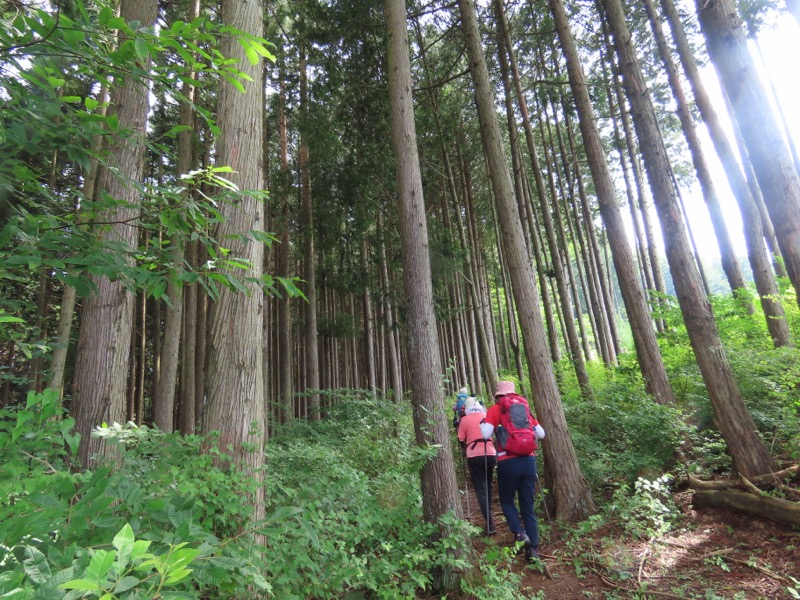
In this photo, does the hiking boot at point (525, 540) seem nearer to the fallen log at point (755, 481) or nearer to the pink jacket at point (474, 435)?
the pink jacket at point (474, 435)

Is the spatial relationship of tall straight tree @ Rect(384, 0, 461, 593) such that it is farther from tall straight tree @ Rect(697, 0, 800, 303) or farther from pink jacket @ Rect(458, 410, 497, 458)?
tall straight tree @ Rect(697, 0, 800, 303)

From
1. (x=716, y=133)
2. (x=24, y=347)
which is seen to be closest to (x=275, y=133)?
(x=716, y=133)

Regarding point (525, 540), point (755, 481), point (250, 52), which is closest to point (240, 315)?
point (250, 52)

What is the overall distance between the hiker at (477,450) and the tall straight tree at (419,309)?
161cm

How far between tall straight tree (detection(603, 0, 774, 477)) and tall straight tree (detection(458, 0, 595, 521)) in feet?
6.16

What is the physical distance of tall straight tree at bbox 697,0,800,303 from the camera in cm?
401

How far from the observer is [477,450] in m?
6.16

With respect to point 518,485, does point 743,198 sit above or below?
above

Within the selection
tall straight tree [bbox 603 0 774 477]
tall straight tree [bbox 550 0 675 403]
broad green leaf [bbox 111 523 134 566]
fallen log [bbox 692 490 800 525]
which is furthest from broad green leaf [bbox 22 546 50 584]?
tall straight tree [bbox 550 0 675 403]

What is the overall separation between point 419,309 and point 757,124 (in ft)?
13.4

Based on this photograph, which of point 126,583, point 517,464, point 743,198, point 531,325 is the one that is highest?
point 743,198

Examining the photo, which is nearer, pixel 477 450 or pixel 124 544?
pixel 124 544

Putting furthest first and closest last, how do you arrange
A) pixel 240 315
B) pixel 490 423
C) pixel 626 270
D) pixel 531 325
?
pixel 626 270, pixel 531 325, pixel 490 423, pixel 240 315

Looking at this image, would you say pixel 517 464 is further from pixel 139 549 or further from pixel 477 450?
pixel 139 549
